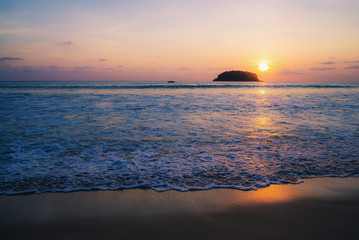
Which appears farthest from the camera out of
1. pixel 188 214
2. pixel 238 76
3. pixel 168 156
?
pixel 238 76

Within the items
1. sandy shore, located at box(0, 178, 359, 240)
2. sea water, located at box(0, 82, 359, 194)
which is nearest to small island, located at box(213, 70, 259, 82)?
sea water, located at box(0, 82, 359, 194)

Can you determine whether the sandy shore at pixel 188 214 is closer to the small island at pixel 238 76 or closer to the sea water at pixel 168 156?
the sea water at pixel 168 156

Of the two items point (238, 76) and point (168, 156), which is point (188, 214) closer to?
point (168, 156)

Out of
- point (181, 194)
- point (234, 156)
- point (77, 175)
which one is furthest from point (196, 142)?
point (77, 175)

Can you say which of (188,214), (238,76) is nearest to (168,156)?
(188,214)

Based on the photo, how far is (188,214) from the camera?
9.91 ft

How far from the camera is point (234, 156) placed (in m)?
5.33

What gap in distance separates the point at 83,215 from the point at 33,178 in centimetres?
183

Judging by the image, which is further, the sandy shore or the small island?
the small island

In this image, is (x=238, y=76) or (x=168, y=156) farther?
(x=238, y=76)

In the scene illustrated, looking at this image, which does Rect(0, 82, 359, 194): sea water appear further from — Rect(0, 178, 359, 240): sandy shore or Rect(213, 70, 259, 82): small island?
Rect(213, 70, 259, 82): small island

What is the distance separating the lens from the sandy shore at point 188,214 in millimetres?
2621

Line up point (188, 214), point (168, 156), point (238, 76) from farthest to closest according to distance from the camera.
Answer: point (238, 76)
point (168, 156)
point (188, 214)

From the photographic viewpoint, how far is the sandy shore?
2.62m
